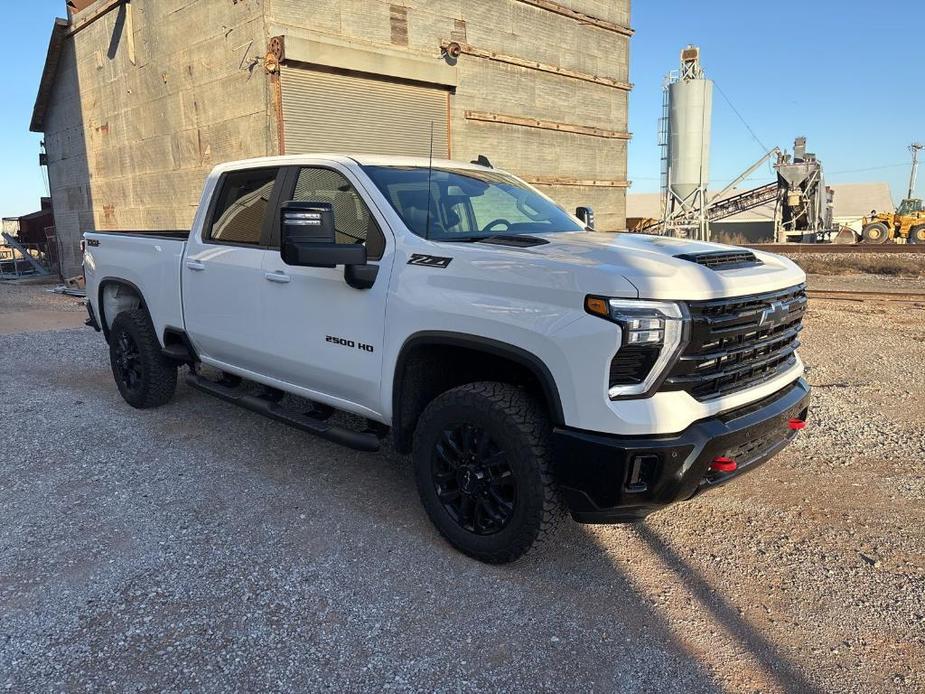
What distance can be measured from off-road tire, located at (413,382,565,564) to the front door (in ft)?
1.80

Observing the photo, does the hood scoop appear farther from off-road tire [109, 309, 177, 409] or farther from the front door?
off-road tire [109, 309, 177, 409]

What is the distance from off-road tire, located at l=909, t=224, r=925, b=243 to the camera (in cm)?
3093

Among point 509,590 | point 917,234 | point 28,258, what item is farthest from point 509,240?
point 917,234

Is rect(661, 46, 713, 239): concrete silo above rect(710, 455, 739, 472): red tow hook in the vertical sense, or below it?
above

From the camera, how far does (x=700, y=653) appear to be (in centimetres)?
270

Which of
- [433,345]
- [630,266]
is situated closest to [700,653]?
[630,266]

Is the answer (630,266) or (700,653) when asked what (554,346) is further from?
(700,653)

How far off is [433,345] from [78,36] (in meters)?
17.6

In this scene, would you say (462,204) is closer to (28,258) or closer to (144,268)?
(144,268)

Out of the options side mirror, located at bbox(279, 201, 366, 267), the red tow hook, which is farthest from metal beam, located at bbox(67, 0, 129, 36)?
the red tow hook

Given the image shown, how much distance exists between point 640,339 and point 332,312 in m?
1.84

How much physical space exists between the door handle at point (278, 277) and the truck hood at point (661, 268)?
1354 millimetres

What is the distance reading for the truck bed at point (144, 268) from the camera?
17.1ft

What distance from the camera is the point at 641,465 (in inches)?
109
